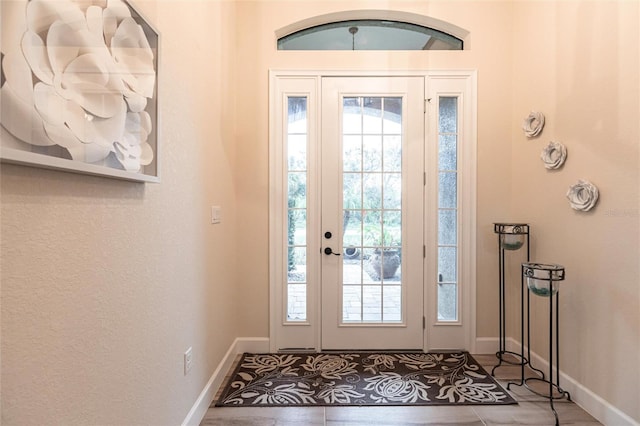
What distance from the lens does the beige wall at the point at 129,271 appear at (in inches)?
29.3

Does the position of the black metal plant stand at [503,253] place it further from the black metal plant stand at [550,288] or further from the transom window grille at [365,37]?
the transom window grille at [365,37]

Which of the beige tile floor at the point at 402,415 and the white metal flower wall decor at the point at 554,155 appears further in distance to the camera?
the white metal flower wall decor at the point at 554,155

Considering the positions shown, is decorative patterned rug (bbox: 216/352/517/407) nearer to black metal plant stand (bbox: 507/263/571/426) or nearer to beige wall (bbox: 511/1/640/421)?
black metal plant stand (bbox: 507/263/571/426)

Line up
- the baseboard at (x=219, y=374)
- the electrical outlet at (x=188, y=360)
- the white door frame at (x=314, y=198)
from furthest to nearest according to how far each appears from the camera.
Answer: the white door frame at (x=314, y=198) → the baseboard at (x=219, y=374) → the electrical outlet at (x=188, y=360)

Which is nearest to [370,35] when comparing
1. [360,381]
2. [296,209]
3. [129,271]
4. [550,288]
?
[296,209]

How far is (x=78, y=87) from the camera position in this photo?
83 centimetres

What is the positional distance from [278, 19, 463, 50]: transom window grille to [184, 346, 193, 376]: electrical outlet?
253 cm

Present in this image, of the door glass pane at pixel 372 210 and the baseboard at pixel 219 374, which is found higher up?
the door glass pane at pixel 372 210

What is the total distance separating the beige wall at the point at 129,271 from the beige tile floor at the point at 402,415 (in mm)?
323

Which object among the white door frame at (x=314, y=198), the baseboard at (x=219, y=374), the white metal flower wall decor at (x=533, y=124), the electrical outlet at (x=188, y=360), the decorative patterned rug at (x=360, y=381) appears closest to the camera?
the electrical outlet at (x=188, y=360)

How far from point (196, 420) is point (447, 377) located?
172 centimetres

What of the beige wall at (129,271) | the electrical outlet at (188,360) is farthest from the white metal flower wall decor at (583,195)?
the electrical outlet at (188,360)

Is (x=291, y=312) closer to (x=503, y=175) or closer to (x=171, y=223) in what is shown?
(x=171, y=223)

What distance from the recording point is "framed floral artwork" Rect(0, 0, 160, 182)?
66cm
